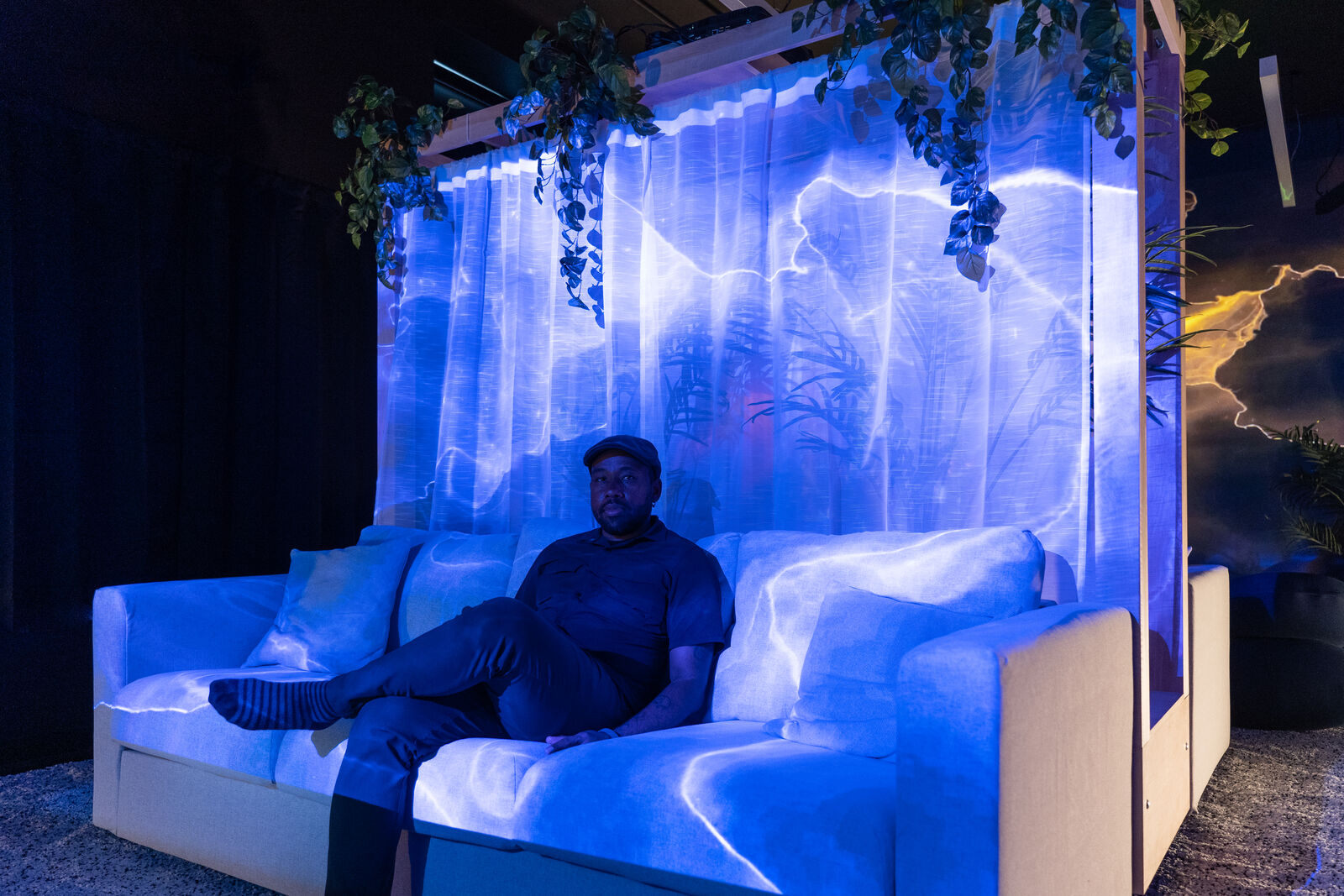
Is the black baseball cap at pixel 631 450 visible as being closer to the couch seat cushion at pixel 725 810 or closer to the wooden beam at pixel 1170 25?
the couch seat cushion at pixel 725 810

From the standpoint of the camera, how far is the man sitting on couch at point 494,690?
66.2 inches

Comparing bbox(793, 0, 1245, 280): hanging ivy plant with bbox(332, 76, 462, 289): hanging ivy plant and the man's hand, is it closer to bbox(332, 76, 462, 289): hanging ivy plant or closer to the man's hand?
the man's hand

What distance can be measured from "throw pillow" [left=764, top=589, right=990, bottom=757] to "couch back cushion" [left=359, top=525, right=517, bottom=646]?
0.98m

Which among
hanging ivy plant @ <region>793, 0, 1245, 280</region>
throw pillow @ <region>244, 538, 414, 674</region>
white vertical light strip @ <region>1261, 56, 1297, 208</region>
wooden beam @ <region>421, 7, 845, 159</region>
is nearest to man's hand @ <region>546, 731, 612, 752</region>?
throw pillow @ <region>244, 538, 414, 674</region>

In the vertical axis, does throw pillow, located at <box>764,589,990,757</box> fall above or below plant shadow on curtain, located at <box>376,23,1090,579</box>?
below

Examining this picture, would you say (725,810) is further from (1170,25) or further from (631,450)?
(1170,25)

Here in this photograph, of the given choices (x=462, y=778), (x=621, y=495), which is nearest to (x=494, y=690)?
(x=462, y=778)

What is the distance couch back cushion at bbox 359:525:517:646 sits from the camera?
7.97 ft

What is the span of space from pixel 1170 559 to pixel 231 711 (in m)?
1.99

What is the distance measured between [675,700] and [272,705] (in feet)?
2.52

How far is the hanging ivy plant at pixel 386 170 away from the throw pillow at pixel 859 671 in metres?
2.04

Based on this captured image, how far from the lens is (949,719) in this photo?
3.88ft

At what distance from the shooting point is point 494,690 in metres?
1.91

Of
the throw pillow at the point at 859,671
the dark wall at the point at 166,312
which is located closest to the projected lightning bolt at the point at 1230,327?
the throw pillow at the point at 859,671
